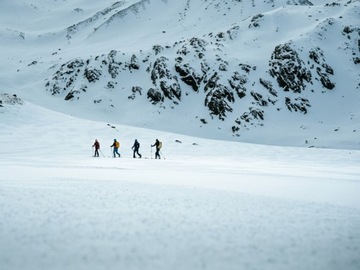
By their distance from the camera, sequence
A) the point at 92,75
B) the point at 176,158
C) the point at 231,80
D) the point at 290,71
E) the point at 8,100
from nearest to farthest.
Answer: the point at 176,158 < the point at 8,100 < the point at 290,71 < the point at 231,80 < the point at 92,75

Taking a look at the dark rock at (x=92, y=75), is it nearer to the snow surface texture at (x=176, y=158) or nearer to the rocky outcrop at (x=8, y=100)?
the snow surface texture at (x=176, y=158)

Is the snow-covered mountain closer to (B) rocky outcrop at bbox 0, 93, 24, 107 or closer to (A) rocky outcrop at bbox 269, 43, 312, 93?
(A) rocky outcrop at bbox 269, 43, 312, 93

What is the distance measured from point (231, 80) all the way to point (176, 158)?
36.4 m

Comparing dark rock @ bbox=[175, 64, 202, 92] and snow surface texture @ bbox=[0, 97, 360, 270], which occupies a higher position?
dark rock @ bbox=[175, 64, 202, 92]

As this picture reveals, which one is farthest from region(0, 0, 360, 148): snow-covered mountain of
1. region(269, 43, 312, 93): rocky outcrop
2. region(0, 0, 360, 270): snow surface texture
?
region(0, 0, 360, 270): snow surface texture

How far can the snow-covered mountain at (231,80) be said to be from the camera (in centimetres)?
4938

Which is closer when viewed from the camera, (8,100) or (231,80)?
(8,100)

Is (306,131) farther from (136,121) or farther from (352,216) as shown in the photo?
(352,216)

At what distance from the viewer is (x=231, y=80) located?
5466 cm

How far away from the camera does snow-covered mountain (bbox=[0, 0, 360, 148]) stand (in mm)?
49375

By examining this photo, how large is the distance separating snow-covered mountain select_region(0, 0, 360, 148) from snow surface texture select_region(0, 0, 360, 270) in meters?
0.40

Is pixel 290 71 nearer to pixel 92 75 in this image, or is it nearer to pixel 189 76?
pixel 189 76

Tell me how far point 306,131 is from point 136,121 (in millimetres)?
28987

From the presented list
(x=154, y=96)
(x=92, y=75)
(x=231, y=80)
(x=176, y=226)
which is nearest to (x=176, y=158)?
(x=176, y=226)
